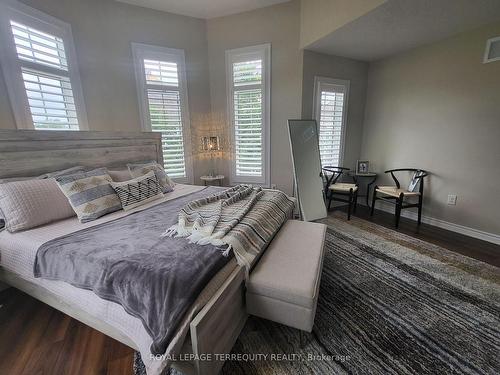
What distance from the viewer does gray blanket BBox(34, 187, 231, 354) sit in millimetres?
990

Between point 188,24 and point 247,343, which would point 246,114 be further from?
point 247,343

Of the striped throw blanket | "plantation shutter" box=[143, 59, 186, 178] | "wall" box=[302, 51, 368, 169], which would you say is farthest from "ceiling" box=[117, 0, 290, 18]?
the striped throw blanket

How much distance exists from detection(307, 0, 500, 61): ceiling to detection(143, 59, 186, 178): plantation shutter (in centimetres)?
215

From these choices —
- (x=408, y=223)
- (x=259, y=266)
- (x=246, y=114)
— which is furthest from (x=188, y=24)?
(x=408, y=223)

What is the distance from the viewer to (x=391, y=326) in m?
1.50

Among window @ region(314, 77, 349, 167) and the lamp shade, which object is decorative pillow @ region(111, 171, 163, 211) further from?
window @ region(314, 77, 349, 167)

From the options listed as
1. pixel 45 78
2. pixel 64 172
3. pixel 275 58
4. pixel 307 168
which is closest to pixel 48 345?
pixel 64 172

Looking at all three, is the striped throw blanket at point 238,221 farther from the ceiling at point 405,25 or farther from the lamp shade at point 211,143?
the ceiling at point 405,25

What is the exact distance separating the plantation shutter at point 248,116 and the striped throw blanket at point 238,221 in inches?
54.2

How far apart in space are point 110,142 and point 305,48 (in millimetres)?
2964

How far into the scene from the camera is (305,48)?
10.1ft

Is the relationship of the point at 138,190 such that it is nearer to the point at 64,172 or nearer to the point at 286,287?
the point at 64,172

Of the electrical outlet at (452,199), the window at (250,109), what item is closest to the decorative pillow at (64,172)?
the window at (250,109)

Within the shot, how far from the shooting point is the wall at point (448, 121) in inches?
100
